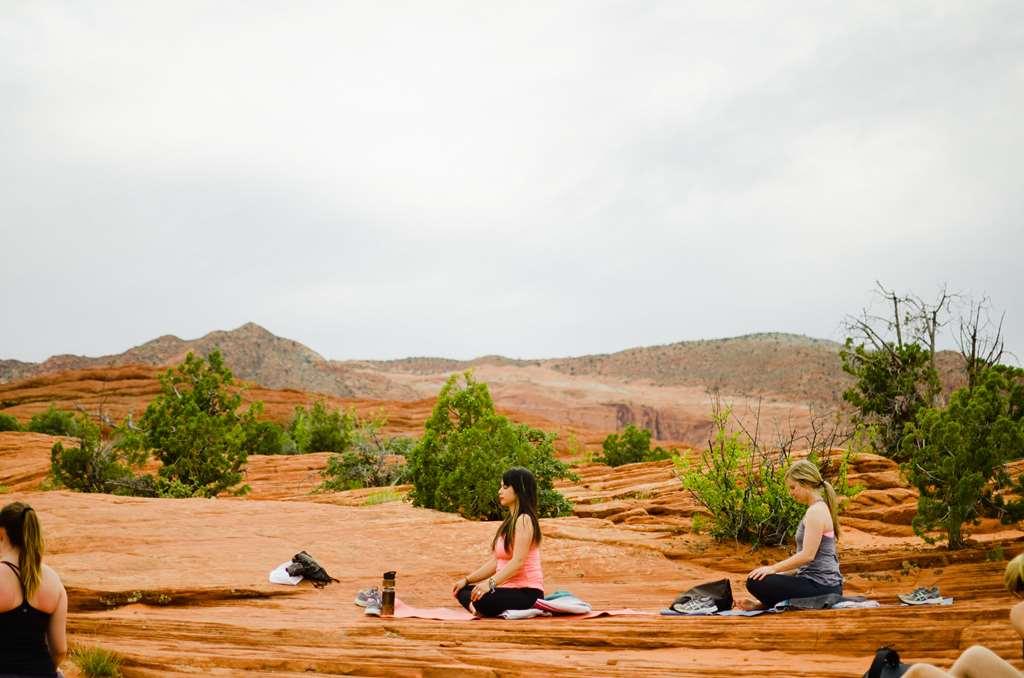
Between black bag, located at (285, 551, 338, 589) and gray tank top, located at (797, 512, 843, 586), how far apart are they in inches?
203

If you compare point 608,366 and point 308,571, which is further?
point 608,366

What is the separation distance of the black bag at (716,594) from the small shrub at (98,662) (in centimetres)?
453

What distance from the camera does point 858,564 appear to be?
11703mm

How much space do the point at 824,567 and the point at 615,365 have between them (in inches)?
3445

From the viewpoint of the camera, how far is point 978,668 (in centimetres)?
496

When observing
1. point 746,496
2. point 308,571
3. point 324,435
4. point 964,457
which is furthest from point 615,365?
point 308,571

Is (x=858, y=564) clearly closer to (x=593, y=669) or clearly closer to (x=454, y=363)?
(x=593, y=669)

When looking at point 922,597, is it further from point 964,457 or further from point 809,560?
point 964,457

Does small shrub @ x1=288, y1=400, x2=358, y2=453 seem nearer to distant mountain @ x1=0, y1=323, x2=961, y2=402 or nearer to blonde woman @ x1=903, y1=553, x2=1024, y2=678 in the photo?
blonde woman @ x1=903, y1=553, x2=1024, y2=678

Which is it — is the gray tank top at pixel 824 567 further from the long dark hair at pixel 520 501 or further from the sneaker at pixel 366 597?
the sneaker at pixel 366 597

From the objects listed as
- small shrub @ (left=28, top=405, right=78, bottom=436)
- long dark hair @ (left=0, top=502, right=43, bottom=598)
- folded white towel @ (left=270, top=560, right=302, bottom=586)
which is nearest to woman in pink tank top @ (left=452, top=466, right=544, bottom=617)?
folded white towel @ (left=270, top=560, right=302, bottom=586)

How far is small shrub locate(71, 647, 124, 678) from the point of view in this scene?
674 centimetres

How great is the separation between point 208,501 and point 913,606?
10902mm

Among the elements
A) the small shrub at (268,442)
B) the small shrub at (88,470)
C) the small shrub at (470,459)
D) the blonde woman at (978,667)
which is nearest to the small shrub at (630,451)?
the small shrub at (268,442)
